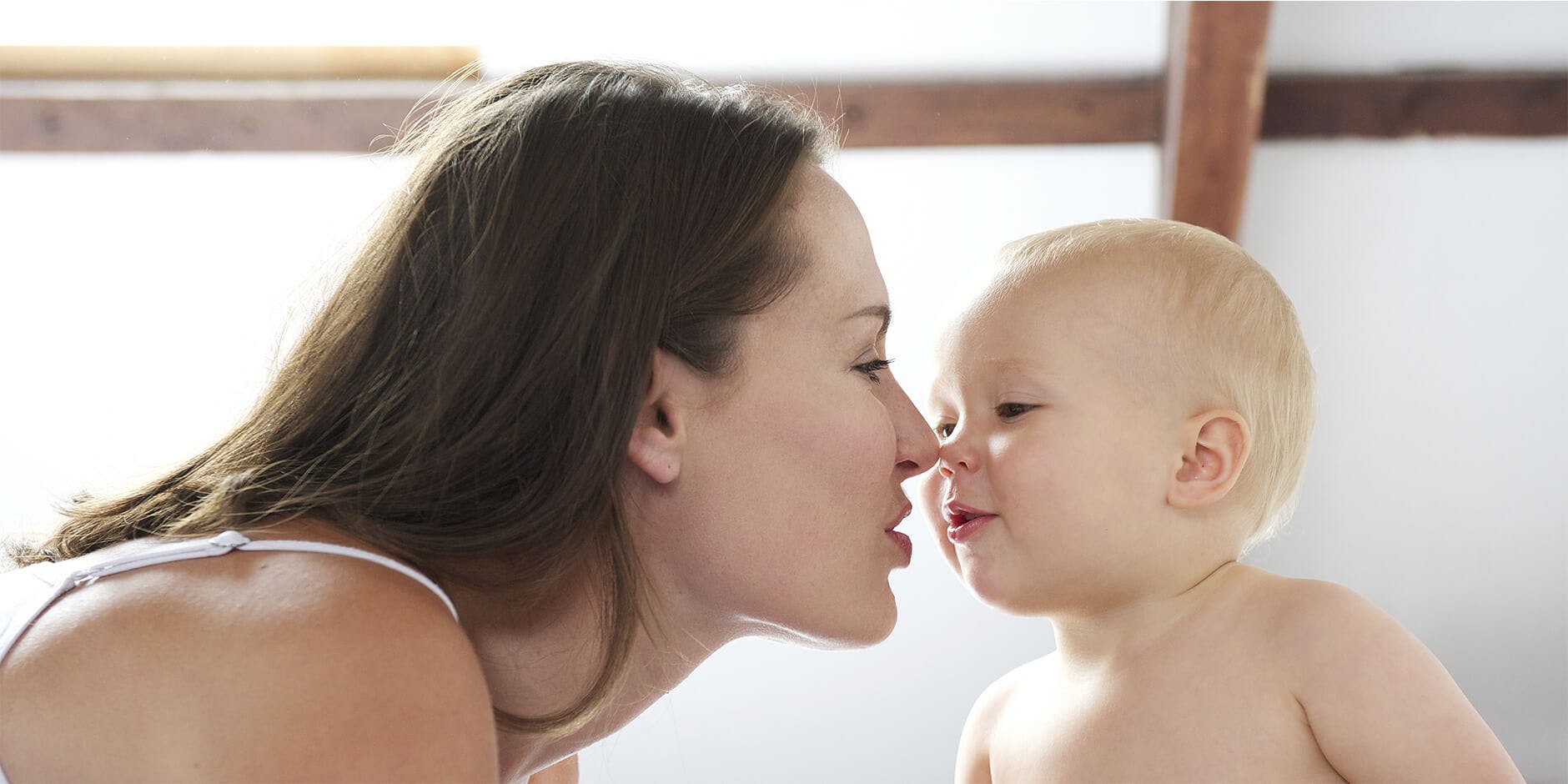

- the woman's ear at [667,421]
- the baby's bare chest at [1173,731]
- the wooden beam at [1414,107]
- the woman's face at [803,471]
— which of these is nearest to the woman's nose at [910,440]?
the woman's face at [803,471]

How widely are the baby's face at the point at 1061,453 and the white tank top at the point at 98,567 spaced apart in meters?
0.63

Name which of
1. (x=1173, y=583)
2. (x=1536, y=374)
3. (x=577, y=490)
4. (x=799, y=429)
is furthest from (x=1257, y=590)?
(x=1536, y=374)

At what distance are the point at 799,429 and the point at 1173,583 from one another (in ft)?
1.62

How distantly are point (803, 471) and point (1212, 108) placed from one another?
2248 mm

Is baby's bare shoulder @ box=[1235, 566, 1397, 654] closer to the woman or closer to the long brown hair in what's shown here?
the woman

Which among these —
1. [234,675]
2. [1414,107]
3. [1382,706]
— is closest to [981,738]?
[1382,706]

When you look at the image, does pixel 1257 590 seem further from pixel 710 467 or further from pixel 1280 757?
pixel 710 467

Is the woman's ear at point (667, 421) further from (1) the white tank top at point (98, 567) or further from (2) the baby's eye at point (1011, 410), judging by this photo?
(2) the baby's eye at point (1011, 410)

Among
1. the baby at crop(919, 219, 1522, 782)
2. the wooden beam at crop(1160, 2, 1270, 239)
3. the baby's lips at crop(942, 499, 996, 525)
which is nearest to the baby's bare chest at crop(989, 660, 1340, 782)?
the baby at crop(919, 219, 1522, 782)

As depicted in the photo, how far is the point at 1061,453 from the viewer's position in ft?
4.53

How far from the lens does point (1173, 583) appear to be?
1.42 m

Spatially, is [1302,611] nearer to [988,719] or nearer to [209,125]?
[988,719]

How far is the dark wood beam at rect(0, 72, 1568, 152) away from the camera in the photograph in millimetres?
3467

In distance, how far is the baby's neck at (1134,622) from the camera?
1398mm
